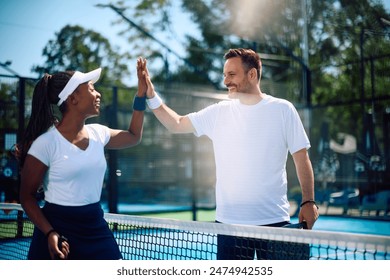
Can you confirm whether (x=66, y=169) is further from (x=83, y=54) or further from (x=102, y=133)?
(x=83, y=54)

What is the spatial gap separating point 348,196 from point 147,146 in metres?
3.95

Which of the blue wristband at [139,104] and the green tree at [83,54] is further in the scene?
the green tree at [83,54]

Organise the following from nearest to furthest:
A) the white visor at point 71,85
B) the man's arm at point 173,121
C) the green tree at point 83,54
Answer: the white visor at point 71,85 < the man's arm at point 173,121 < the green tree at point 83,54

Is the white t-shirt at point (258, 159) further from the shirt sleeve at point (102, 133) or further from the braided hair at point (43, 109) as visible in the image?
the braided hair at point (43, 109)

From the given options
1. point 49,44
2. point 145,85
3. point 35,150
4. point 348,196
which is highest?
point 49,44

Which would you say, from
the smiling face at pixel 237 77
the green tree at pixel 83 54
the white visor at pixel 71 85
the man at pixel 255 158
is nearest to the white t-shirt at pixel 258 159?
the man at pixel 255 158

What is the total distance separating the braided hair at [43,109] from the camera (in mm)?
2250

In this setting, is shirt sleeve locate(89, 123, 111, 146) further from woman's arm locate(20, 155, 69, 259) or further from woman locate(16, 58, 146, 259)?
woman's arm locate(20, 155, 69, 259)

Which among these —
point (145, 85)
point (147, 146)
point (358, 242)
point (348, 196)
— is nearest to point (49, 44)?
point (147, 146)

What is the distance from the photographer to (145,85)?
268 centimetres

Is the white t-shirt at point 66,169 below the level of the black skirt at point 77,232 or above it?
above

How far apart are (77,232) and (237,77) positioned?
41.5 inches

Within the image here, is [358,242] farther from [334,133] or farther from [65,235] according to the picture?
[334,133]

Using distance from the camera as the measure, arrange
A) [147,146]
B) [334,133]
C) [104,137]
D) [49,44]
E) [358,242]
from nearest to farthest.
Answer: [358,242]
[104,137]
[147,146]
[49,44]
[334,133]
